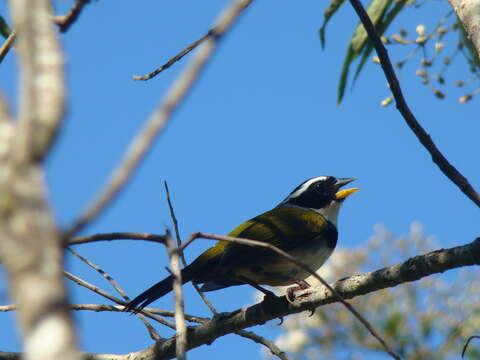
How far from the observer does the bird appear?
495 centimetres

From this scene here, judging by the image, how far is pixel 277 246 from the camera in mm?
5465

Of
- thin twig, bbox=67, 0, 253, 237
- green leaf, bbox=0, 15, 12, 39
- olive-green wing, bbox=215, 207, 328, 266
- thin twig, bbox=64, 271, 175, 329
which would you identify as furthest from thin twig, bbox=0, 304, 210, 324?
thin twig, bbox=67, 0, 253, 237

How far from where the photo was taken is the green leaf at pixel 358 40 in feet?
17.2

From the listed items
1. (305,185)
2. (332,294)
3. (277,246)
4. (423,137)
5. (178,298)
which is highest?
(305,185)

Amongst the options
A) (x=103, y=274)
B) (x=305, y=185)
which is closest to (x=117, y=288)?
(x=103, y=274)

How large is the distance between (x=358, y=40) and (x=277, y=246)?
150 centimetres

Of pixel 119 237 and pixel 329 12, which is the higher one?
pixel 329 12

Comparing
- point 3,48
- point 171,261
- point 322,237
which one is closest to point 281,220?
point 322,237

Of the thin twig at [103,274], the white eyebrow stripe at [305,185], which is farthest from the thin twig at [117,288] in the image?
the white eyebrow stripe at [305,185]

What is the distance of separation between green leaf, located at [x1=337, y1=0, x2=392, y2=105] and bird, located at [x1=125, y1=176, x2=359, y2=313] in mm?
1082

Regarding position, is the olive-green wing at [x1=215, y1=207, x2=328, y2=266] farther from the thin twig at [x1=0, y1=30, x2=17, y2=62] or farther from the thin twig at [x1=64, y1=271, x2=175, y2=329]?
the thin twig at [x1=0, y1=30, x2=17, y2=62]

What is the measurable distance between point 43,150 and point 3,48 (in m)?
2.00

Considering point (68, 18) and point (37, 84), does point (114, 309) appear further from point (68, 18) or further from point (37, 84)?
point (37, 84)

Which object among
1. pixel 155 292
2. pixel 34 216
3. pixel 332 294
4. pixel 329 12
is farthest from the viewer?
pixel 329 12
